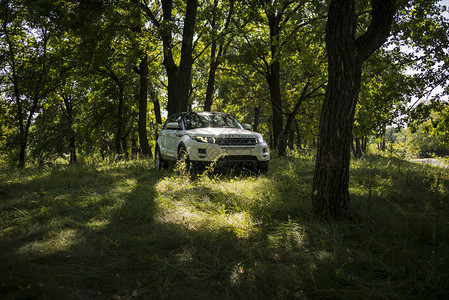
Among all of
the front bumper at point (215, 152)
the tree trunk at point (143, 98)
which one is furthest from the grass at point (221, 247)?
the tree trunk at point (143, 98)

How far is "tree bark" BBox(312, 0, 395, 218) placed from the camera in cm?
376

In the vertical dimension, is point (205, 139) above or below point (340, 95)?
below

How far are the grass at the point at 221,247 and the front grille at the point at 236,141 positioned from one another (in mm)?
1835

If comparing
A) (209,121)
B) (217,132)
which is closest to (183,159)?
(217,132)

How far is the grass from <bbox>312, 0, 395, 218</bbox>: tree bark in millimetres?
393

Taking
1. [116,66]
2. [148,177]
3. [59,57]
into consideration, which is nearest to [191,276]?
[148,177]

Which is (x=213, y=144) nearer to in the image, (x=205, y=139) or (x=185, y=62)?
(x=205, y=139)

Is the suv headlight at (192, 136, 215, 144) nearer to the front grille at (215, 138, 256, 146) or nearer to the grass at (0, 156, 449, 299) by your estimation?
the front grille at (215, 138, 256, 146)

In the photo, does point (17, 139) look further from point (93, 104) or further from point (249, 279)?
point (249, 279)

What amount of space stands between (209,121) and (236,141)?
1.54m

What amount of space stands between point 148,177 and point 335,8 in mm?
5536

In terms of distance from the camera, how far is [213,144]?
665 cm

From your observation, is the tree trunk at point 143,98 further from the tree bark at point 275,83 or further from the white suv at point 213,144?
the white suv at point 213,144

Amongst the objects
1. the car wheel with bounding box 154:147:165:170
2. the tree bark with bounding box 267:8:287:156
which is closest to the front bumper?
the car wheel with bounding box 154:147:165:170
